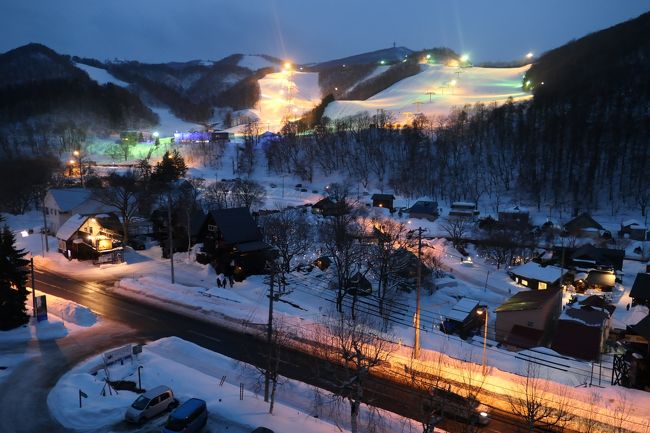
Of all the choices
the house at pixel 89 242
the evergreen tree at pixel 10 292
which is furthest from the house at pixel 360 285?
the house at pixel 89 242

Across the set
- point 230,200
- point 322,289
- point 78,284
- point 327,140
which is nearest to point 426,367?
point 322,289

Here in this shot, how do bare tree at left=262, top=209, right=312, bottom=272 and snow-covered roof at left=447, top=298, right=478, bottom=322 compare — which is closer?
snow-covered roof at left=447, top=298, right=478, bottom=322

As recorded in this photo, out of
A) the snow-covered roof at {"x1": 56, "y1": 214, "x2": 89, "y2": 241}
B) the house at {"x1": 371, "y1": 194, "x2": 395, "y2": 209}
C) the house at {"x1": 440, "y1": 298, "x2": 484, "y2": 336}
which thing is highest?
the snow-covered roof at {"x1": 56, "y1": 214, "x2": 89, "y2": 241}

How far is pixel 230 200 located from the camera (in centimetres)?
5066

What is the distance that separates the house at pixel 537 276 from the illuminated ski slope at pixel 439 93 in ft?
198

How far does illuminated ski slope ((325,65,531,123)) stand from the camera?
9850 cm

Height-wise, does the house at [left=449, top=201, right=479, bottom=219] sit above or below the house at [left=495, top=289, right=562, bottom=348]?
above

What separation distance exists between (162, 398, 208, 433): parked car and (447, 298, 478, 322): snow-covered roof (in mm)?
16198

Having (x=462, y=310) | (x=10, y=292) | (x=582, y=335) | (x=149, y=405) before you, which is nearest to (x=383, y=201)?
(x=462, y=310)

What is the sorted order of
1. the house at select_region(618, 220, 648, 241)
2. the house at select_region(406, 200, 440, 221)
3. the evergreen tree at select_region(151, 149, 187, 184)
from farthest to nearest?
the evergreen tree at select_region(151, 149, 187, 184) < the house at select_region(406, 200, 440, 221) < the house at select_region(618, 220, 648, 241)

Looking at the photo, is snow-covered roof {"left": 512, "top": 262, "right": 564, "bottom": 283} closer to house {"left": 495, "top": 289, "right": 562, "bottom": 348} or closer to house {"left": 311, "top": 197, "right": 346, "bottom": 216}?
house {"left": 495, "top": 289, "right": 562, "bottom": 348}

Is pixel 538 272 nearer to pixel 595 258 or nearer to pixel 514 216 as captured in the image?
pixel 595 258

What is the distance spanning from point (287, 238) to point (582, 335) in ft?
65.5

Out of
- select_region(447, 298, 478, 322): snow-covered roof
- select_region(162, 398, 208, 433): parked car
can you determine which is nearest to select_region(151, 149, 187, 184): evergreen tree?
select_region(447, 298, 478, 322): snow-covered roof
